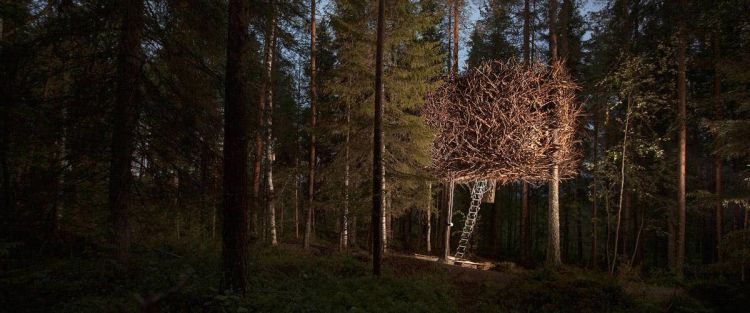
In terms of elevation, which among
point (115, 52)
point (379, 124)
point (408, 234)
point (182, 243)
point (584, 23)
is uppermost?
point (584, 23)

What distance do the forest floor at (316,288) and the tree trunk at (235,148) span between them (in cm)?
57

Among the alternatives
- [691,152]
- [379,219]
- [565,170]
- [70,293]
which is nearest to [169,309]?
[70,293]

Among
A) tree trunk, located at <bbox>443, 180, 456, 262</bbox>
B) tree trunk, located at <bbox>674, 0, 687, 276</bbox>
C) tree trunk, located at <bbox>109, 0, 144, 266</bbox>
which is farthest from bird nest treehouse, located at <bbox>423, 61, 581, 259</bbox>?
tree trunk, located at <bbox>109, 0, 144, 266</bbox>

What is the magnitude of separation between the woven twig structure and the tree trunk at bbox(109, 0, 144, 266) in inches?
348

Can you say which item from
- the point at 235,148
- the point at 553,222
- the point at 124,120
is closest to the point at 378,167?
the point at 235,148

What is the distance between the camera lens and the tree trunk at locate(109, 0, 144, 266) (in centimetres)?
683

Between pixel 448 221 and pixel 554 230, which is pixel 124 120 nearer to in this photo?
pixel 448 221

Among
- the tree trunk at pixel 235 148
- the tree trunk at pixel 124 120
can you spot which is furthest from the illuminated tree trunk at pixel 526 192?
the tree trunk at pixel 124 120

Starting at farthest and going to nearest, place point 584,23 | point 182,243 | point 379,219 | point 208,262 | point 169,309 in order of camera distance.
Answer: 1. point 584,23
2. point 182,243
3. point 379,219
4. point 208,262
5. point 169,309

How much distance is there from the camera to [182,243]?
1222 centimetres

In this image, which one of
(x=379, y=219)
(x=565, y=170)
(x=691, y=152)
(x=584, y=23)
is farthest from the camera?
(x=584, y=23)

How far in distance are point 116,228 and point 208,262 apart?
281 centimetres

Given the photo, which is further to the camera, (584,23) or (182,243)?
(584,23)

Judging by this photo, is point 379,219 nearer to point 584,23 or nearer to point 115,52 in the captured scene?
point 115,52
